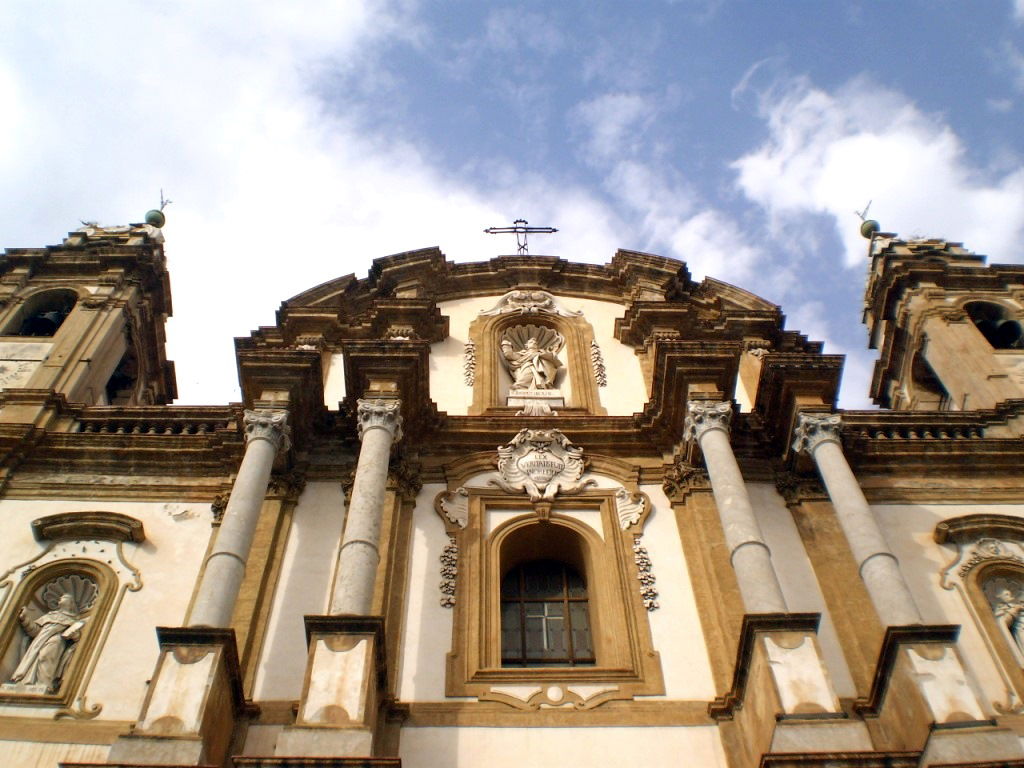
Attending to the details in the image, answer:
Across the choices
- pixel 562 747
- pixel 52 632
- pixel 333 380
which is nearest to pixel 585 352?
pixel 333 380

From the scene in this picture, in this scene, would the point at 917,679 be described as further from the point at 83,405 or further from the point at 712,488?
the point at 83,405

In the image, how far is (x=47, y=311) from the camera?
80.6 feet

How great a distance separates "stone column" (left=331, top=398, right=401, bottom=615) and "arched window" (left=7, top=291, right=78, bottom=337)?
10.9 metres

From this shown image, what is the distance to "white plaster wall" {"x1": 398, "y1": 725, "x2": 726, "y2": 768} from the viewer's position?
41.7 ft

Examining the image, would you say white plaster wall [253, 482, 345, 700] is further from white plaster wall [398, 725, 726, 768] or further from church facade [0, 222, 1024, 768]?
white plaster wall [398, 725, 726, 768]

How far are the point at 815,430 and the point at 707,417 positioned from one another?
1601mm

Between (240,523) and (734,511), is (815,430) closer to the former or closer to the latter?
(734,511)

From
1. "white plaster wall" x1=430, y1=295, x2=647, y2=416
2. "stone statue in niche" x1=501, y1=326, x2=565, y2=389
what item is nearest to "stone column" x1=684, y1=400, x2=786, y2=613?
"white plaster wall" x1=430, y1=295, x2=647, y2=416

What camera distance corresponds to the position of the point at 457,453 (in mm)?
17953

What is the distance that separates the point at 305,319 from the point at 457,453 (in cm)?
515

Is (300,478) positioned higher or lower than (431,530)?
higher

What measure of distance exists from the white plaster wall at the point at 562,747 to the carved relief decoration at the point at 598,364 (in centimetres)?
841

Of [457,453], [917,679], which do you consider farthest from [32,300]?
[917,679]

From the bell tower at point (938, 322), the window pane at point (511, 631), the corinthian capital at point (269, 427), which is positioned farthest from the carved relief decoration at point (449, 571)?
the bell tower at point (938, 322)
